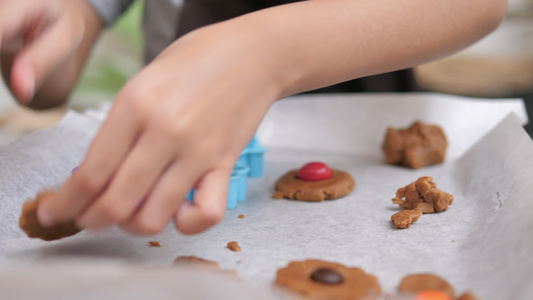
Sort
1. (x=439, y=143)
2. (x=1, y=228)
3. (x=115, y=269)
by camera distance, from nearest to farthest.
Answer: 1. (x=115, y=269)
2. (x=1, y=228)
3. (x=439, y=143)

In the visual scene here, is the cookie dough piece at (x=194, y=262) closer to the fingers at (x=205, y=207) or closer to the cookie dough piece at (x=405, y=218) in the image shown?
the fingers at (x=205, y=207)

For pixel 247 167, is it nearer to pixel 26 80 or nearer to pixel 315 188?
pixel 315 188

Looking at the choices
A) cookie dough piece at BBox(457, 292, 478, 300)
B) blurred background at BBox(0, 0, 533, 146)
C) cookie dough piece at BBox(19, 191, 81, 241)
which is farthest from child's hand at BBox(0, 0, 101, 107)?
blurred background at BBox(0, 0, 533, 146)

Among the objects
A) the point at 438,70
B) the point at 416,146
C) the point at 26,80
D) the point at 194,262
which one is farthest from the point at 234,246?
the point at 438,70

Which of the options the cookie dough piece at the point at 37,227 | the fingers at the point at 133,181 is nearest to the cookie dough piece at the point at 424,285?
the fingers at the point at 133,181

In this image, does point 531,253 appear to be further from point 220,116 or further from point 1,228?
point 1,228

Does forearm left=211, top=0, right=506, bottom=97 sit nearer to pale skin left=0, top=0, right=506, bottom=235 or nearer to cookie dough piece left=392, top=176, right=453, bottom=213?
pale skin left=0, top=0, right=506, bottom=235

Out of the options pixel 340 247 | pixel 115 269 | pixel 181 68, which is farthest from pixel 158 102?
pixel 340 247
